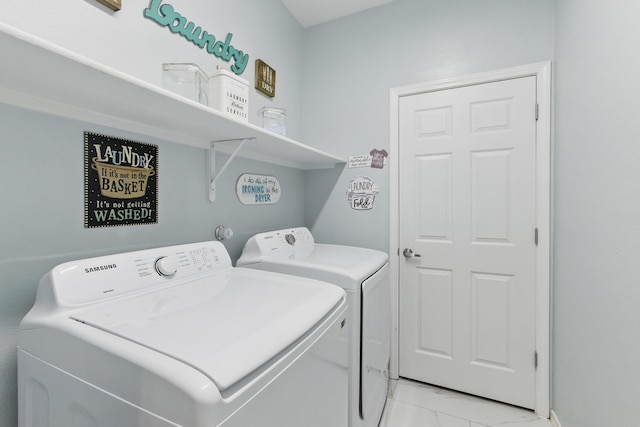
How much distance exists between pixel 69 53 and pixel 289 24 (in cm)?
205

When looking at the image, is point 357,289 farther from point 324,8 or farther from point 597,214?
point 324,8

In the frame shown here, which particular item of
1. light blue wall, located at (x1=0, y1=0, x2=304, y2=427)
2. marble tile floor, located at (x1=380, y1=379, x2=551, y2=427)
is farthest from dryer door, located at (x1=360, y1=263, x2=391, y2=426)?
light blue wall, located at (x1=0, y1=0, x2=304, y2=427)

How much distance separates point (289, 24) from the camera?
7.59ft

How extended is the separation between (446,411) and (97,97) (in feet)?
7.87

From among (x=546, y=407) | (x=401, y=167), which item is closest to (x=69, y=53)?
(x=401, y=167)

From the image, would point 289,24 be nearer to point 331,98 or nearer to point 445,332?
point 331,98

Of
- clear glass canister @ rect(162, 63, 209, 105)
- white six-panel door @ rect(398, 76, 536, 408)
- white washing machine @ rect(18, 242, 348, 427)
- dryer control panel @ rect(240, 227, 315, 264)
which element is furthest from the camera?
white six-panel door @ rect(398, 76, 536, 408)

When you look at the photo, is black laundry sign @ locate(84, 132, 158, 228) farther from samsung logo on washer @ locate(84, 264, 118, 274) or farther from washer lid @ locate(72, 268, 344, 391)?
washer lid @ locate(72, 268, 344, 391)

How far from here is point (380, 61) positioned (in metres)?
2.22

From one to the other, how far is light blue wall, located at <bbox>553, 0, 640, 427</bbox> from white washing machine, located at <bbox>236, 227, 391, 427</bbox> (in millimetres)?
926

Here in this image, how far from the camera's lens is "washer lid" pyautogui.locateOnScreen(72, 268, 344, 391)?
23.8 inches

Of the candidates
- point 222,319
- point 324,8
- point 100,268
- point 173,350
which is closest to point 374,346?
point 222,319

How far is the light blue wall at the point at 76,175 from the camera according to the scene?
34.0 inches

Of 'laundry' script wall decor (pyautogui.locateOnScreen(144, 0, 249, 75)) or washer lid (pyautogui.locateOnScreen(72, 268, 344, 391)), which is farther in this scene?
'laundry' script wall decor (pyautogui.locateOnScreen(144, 0, 249, 75))
